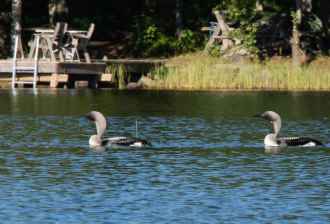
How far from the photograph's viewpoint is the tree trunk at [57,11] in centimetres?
6494

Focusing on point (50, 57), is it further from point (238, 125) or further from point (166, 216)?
point (166, 216)

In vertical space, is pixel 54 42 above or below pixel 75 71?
above

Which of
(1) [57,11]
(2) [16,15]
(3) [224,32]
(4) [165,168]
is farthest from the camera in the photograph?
(1) [57,11]

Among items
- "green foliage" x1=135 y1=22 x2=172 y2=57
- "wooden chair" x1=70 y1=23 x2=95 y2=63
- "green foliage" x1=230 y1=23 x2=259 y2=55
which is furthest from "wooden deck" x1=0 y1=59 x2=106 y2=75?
"green foliage" x1=230 y1=23 x2=259 y2=55

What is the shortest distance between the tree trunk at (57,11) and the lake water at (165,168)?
17616mm

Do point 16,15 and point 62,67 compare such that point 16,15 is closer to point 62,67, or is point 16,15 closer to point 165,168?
point 62,67

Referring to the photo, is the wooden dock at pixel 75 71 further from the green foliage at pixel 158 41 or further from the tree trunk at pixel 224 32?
the tree trunk at pixel 224 32

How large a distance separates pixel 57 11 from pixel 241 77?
1203cm

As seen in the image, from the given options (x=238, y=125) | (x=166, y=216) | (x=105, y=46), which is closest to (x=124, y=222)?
(x=166, y=216)

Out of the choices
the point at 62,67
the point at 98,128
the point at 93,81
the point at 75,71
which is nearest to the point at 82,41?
the point at 75,71

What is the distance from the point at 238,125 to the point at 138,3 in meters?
31.5

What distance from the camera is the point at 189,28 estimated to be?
224 feet

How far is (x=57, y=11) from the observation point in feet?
218

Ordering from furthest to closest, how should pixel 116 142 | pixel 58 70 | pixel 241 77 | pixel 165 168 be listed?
pixel 58 70 < pixel 241 77 < pixel 116 142 < pixel 165 168
